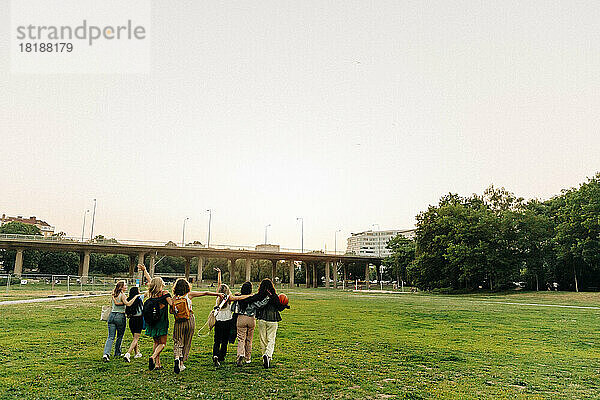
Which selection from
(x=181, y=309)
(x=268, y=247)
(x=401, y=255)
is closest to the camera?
(x=181, y=309)

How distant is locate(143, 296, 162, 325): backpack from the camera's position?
32.5 ft

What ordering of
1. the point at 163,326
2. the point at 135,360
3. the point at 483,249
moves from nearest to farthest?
the point at 163,326
the point at 135,360
the point at 483,249

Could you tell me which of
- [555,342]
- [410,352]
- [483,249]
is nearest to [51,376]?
[410,352]

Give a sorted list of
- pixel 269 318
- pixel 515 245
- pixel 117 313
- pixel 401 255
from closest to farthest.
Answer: pixel 269 318 → pixel 117 313 → pixel 515 245 → pixel 401 255

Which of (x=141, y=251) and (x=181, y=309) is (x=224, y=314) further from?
(x=141, y=251)

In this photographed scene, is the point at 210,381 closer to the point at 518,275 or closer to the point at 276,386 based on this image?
the point at 276,386

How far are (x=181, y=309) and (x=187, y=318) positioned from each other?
228mm

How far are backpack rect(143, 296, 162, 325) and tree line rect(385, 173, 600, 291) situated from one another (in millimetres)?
59287

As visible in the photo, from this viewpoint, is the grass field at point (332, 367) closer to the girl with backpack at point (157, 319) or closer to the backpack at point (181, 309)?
the girl with backpack at point (157, 319)

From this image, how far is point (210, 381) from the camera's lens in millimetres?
8898

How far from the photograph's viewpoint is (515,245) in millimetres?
67562

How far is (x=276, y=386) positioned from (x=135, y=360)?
156 inches

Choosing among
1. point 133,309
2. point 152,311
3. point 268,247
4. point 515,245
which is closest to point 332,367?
point 152,311

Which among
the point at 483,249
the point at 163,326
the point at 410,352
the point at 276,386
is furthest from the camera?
the point at 483,249
